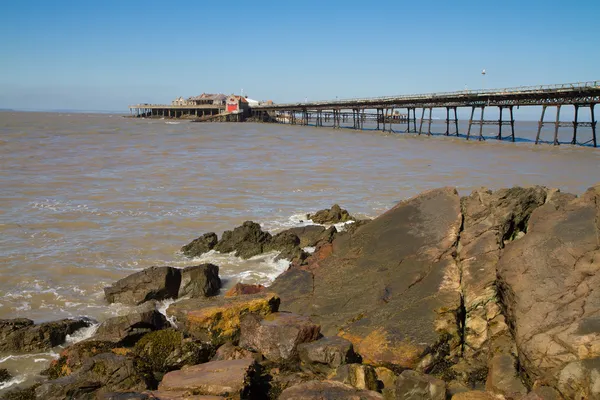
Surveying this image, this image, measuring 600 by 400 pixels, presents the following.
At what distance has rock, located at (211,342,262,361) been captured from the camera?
21.0 ft

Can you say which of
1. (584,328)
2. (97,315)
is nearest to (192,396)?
(584,328)

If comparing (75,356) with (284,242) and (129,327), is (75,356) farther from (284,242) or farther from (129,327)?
(284,242)

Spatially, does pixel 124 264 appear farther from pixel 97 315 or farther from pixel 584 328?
pixel 584 328

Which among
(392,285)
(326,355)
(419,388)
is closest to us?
(419,388)

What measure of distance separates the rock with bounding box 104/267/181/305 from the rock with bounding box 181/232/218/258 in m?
2.66

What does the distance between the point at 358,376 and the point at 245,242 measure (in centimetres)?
725

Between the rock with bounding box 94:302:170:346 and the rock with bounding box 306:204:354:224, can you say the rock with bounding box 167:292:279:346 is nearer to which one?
the rock with bounding box 94:302:170:346

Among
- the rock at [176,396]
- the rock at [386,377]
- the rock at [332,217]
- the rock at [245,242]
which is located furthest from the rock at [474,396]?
the rock at [332,217]

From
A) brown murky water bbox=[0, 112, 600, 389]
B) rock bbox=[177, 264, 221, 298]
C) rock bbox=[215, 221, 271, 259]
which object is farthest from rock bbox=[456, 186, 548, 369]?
rock bbox=[215, 221, 271, 259]

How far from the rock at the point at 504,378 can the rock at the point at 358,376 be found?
1.18 meters

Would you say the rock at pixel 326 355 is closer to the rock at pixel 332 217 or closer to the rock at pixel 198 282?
the rock at pixel 198 282

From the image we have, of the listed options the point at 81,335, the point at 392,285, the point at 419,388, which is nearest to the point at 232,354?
the point at 419,388

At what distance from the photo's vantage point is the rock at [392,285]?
6617 millimetres

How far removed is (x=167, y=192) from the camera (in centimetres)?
2008
